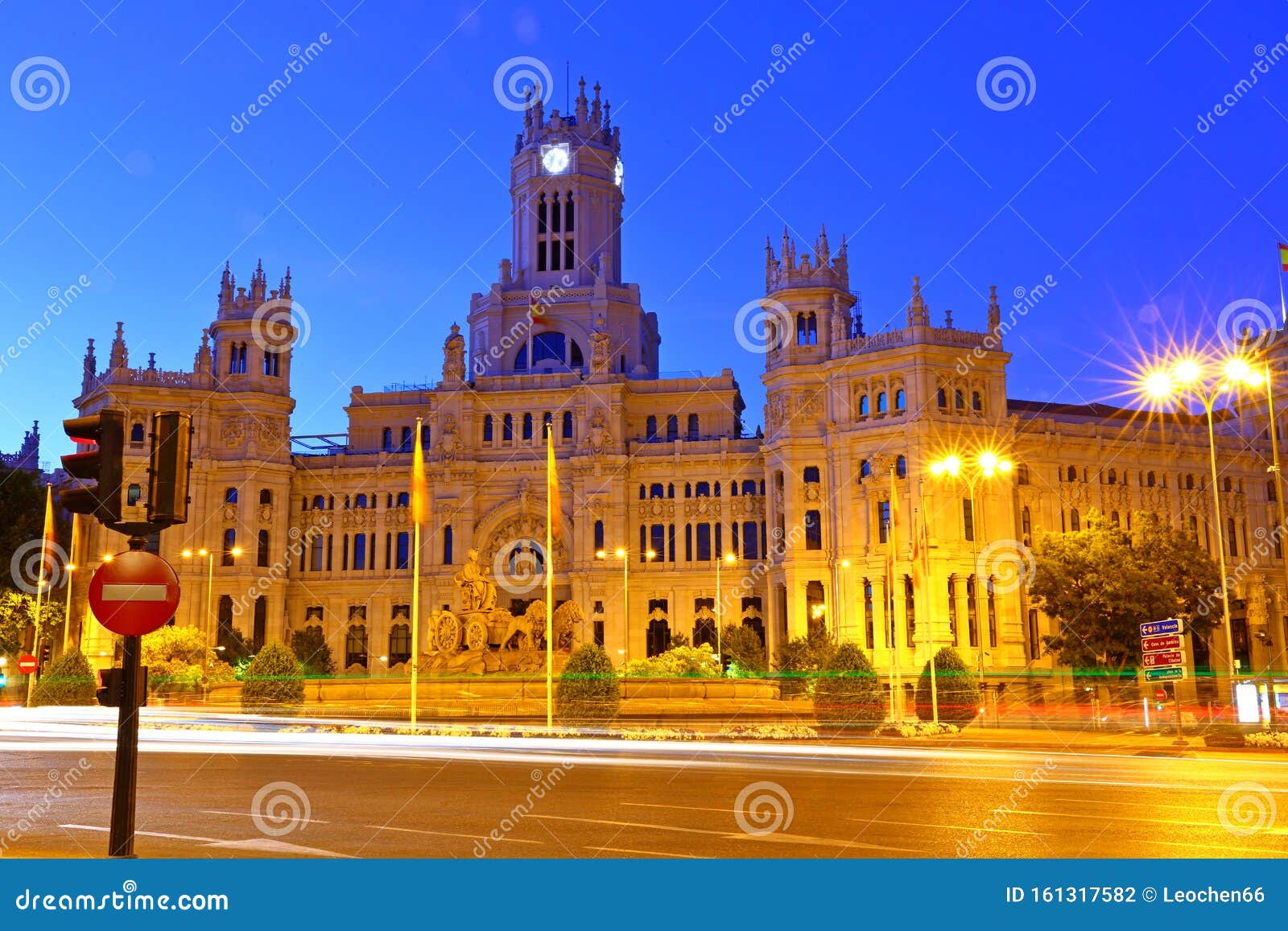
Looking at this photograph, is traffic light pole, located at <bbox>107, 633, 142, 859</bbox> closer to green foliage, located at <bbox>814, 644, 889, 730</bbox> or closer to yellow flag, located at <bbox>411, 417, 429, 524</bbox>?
yellow flag, located at <bbox>411, 417, 429, 524</bbox>

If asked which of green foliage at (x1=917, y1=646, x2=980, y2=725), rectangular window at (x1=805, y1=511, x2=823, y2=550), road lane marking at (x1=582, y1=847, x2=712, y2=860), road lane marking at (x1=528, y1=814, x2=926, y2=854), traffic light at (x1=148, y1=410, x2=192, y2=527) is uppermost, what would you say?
rectangular window at (x1=805, y1=511, x2=823, y2=550)

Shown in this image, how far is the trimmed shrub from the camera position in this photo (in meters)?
52.0

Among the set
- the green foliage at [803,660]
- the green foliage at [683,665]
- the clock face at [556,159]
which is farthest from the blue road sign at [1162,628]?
the clock face at [556,159]

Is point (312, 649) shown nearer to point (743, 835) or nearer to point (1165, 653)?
point (1165, 653)

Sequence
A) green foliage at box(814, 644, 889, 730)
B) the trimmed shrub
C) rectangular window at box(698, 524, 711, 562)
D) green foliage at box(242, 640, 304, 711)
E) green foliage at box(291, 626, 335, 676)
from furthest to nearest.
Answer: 1. rectangular window at box(698, 524, 711, 562)
2. green foliage at box(291, 626, 335, 676)
3. the trimmed shrub
4. green foliage at box(242, 640, 304, 711)
5. green foliage at box(814, 644, 889, 730)

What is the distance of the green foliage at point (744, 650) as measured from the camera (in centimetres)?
6844

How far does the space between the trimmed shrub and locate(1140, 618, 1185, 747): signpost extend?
134ft

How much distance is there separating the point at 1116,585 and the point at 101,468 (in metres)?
50.8

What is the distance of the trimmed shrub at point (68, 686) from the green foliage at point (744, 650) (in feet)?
104

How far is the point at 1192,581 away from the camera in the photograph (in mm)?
55594

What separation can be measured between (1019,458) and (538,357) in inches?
1557

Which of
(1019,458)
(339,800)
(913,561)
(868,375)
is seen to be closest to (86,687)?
(913,561)

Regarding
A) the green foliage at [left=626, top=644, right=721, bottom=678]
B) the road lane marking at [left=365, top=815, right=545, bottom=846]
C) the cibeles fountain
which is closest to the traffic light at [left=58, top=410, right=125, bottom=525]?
the road lane marking at [left=365, top=815, right=545, bottom=846]

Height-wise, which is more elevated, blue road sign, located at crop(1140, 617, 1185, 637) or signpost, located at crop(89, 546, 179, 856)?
blue road sign, located at crop(1140, 617, 1185, 637)
